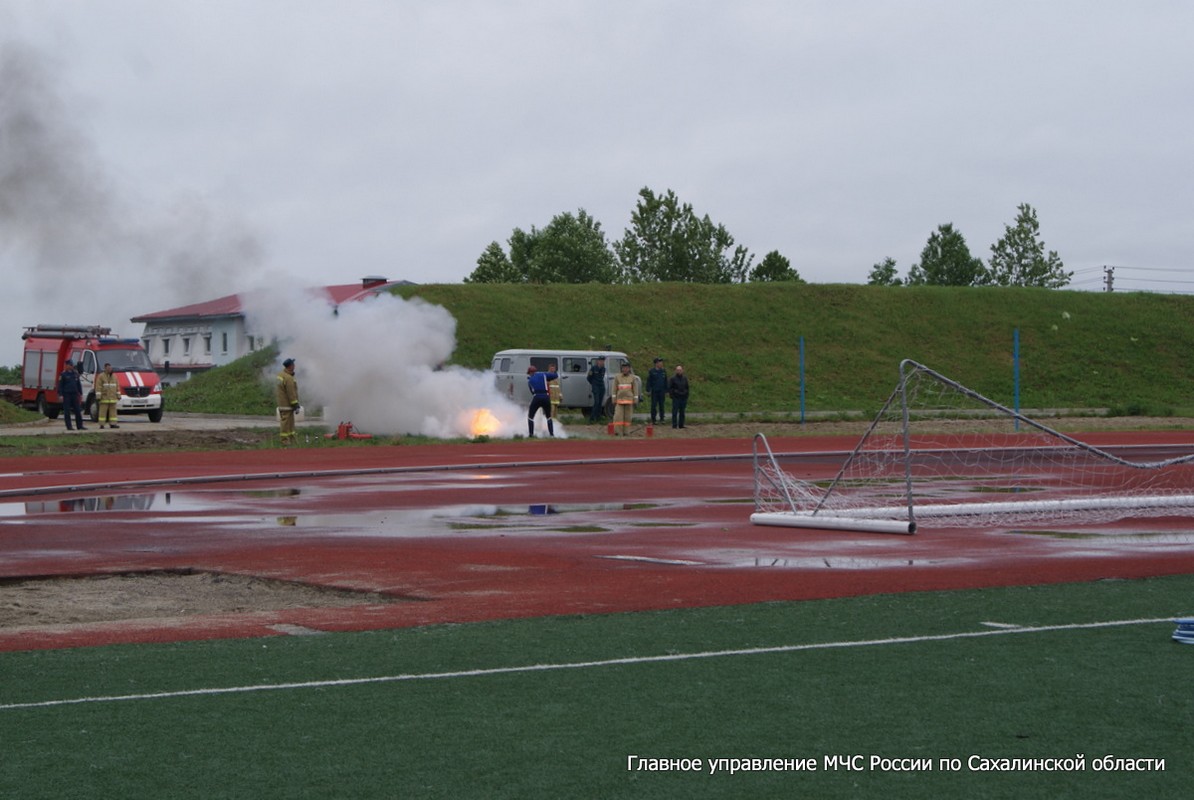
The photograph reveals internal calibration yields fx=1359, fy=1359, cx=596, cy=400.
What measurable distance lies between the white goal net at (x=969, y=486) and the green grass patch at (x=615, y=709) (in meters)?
6.02

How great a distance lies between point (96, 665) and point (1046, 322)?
60412 mm

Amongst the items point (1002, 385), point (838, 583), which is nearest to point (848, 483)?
point (838, 583)

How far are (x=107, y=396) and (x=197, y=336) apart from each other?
39.7m

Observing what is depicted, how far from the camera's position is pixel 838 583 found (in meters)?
10.4

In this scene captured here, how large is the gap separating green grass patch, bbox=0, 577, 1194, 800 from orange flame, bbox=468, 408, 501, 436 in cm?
2772

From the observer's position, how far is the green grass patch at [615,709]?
5.16 m

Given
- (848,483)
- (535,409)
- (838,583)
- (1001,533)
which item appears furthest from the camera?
(535,409)

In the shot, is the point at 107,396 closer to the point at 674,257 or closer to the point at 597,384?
the point at 597,384

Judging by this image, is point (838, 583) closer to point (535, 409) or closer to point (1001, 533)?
point (1001, 533)

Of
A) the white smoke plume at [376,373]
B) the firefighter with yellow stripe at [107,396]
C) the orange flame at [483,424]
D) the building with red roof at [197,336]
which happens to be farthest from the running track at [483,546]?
the building with red roof at [197,336]

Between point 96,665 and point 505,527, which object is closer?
point 96,665

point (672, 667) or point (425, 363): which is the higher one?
point (425, 363)

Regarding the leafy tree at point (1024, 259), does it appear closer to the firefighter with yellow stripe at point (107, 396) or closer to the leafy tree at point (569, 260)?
the leafy tree at point (569, 260)

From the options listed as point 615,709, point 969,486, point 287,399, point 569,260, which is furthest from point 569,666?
point 569,260
